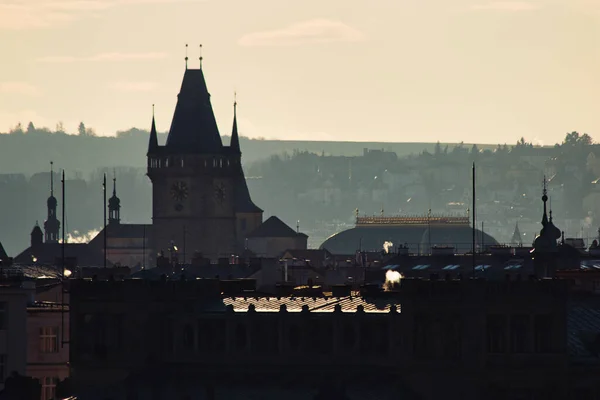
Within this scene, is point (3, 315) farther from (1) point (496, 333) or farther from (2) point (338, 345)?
(1) point (496, 333)

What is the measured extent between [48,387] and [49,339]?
403cm

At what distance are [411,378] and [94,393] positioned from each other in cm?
889

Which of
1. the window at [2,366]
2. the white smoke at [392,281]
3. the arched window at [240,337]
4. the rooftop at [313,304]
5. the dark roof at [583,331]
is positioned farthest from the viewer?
the white smoke at [392,281]

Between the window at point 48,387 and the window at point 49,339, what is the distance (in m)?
1.86

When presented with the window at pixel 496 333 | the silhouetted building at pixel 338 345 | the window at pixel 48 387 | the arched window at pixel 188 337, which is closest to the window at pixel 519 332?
the silhouetted building at pixel 338 345

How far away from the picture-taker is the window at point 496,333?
8819 cm

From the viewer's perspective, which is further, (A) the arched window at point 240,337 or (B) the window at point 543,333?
(A) the arched window at point 240,337

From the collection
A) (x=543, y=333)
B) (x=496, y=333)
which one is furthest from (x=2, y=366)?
(x=543, y=333)

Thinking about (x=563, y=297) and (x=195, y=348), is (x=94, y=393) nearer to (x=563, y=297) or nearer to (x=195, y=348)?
(x=195, y=348)

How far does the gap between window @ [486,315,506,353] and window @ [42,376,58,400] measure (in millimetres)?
13507

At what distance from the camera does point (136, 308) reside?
91.9 metres

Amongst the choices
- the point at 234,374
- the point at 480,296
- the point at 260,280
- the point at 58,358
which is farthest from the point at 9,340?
the point at 260,280

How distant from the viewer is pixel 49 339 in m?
99.3

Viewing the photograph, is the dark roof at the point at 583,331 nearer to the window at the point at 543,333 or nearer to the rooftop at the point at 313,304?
the window at the point at 543,333
